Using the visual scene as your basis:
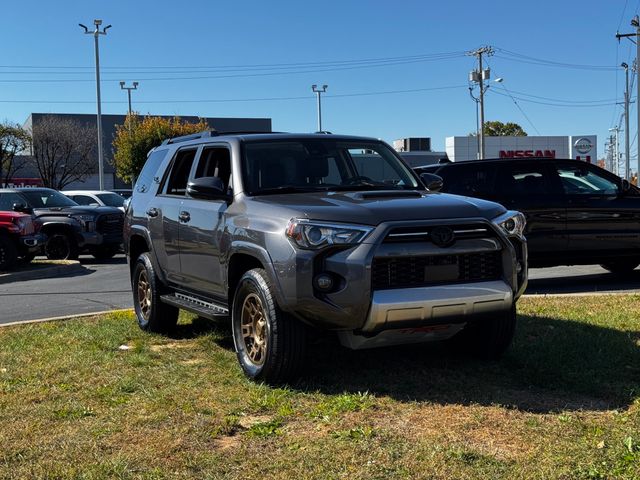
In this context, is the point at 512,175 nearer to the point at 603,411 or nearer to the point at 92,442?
the point at 603,411

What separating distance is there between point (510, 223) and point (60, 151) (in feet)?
159

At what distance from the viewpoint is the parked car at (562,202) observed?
10.0 metres

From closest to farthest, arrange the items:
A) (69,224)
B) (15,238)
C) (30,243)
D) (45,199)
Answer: (15,238) < (30,243) < (69,224) < (45,199)

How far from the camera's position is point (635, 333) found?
20.9 ft

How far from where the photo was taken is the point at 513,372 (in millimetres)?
5406

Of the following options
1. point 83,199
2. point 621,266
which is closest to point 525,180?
point 621,266

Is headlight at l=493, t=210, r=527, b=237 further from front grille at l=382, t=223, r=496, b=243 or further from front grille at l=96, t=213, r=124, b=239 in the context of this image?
front grille at l=96, t=213, r=124, b=239

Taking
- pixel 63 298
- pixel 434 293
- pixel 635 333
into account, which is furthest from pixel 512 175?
pixel 63 298

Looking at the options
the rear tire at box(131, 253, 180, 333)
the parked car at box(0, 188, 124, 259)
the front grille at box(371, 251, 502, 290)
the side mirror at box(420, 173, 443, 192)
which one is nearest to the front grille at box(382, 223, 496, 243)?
the front grille at box(371, 251, 502, 290)

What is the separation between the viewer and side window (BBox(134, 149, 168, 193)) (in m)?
7.47

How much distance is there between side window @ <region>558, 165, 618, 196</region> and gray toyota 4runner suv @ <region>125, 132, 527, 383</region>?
473 cm

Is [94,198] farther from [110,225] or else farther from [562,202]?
[562,202]

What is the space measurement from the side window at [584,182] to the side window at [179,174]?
19.0 ft

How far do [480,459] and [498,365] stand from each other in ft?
6.62
